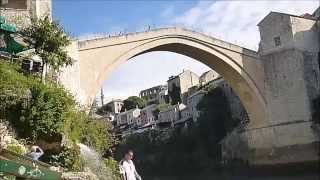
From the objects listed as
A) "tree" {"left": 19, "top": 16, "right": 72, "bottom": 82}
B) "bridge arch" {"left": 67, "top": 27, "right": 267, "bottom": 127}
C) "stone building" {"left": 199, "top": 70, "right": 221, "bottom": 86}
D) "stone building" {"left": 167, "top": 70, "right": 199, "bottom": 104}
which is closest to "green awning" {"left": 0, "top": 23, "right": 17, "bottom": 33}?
"tree" {"left": 19, "top": 16, "right": 72, "bottom": 82}

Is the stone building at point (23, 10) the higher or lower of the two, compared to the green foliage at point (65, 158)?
higher

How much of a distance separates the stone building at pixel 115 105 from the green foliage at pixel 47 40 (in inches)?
2433

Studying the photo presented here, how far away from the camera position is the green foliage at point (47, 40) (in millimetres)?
16125

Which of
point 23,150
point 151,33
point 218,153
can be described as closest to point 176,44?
point 151,33

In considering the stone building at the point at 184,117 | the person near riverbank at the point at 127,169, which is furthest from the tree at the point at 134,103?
the person near riverbank at the point at 127,169

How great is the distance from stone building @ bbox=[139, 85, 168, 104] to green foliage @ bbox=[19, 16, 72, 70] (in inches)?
1984

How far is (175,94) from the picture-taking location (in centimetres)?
5788

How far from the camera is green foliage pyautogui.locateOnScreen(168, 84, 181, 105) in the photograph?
57.1 metres

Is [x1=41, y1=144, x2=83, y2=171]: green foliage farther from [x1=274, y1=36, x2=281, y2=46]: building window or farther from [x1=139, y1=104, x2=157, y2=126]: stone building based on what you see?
[x1=139, y1=104, x2=157, y2=126]: stone building

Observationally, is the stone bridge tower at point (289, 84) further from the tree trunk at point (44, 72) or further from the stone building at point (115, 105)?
the stone building at point (115, 105)

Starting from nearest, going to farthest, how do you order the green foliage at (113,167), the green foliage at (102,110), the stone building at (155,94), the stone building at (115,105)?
the green foliage at (113,167), the green foliage at (102,110), the stone building at (155,94), the stone building at (115,105)

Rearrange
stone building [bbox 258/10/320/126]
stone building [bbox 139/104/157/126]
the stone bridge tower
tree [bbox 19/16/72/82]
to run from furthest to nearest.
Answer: stone building [bbox 139/104/157/126] → stone building [bbox 258/10/320/126] → the stone bridge tower → tree [bbox 19/16/72/82]

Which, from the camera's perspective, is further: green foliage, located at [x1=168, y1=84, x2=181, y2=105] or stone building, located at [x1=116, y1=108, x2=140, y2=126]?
stone building, located at [x1=116, y1=108, x2=140, y2=126]

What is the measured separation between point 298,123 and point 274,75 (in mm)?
3148
